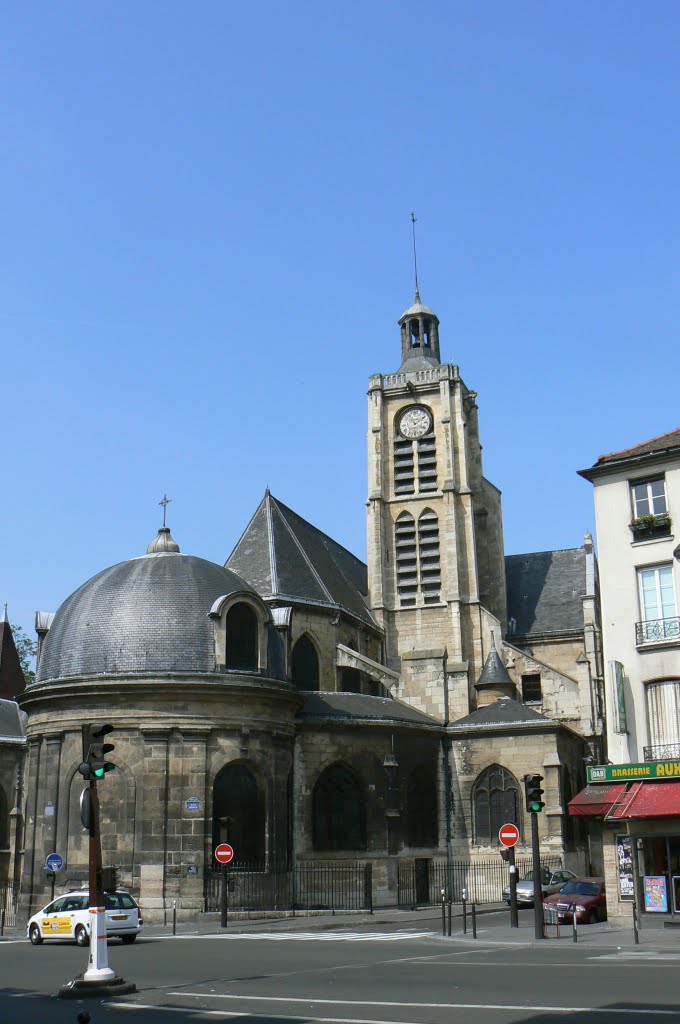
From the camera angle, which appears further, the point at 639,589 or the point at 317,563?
the point at 317,563

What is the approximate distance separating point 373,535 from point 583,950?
103 feet

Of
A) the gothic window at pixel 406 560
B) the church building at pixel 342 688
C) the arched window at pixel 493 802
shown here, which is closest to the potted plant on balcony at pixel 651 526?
the church building at pixel 342 688

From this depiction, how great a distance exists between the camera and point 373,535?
4909 cm

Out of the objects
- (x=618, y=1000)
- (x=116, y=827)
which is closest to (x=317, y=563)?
(x=116, y=827)

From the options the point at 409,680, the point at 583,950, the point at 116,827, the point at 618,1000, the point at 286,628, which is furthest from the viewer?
the point at 409,680

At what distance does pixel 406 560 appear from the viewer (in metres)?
48.8

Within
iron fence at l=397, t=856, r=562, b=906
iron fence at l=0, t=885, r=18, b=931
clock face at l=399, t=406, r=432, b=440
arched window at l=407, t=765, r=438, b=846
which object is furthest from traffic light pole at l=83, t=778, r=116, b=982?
clock face at l=399, t=406, r=432, b=440

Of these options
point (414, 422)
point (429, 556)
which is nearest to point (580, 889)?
point (429, 556)

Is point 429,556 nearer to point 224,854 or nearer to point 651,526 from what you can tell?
point 651,526

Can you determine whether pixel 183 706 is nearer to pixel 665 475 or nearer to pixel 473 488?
pixel 665 475

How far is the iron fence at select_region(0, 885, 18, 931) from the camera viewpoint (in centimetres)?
3008

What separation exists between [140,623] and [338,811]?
920 centimetres

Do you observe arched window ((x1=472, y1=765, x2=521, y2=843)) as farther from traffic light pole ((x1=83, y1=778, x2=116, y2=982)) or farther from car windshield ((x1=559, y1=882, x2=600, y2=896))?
traffic light pole ((x1=83, y1=778, x2=116, y2=982))

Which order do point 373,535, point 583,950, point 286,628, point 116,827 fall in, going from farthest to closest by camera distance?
point 373,535 < point 286,628 < point 116,827 < point 583,950
